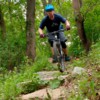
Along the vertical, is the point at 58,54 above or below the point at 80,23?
below

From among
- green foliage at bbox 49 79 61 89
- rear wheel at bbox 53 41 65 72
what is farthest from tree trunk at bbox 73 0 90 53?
green foliage at bbox 49 79 61 89

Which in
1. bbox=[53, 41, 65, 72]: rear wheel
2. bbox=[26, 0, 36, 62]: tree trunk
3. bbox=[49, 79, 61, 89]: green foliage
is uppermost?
bbox=[26, 0, 36, 62]: tree trunk

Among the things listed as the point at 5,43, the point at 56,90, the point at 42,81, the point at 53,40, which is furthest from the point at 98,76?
the point at 5,43

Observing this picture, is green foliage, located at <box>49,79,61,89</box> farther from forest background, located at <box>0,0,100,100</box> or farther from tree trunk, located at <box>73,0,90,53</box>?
tree trunk, located at <box>73,0,90,53</box>

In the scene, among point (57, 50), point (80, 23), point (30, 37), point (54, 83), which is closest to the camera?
point (54, 83)

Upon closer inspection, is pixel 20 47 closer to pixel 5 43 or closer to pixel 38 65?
pixel 5 43

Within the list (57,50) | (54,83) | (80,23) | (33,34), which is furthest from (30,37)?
(54,83)

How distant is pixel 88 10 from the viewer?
20.9 feet

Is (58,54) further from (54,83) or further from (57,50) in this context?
(54,83)

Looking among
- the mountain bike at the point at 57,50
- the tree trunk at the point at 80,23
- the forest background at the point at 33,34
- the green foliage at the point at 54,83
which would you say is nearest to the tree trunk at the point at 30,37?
the forest background at the point at 33,34

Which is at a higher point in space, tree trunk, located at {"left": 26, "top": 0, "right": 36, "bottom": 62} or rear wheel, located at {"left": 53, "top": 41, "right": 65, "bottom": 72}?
tree trunk, located at {"left": 26, "top": 0, "right": 36, "bottom": 62}

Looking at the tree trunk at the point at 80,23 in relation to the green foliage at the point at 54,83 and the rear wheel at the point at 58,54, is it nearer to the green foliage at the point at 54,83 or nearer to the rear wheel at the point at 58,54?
the rear wheel at the point at 58,54

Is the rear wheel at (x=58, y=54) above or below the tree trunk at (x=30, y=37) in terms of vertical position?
below

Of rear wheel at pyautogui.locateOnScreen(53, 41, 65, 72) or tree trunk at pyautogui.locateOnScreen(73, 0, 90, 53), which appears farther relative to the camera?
tree trunk at pyautogui.locateOnScreen(73, 0, 90, 53)
